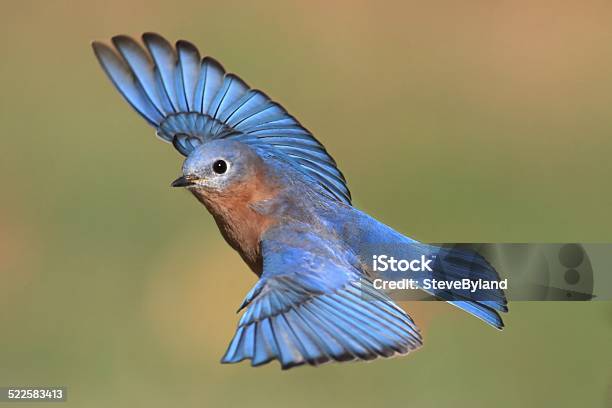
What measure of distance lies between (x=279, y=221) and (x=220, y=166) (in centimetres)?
27

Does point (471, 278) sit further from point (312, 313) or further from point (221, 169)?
point (221, 169)

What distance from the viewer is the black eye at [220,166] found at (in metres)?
3.27

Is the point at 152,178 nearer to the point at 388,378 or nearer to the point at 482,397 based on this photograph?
the point at 388,378

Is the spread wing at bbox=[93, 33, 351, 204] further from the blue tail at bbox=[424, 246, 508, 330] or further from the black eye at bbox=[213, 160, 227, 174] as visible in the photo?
the blue tail at bbox=[424, 246, 508, 330]

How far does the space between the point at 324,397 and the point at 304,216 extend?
197cm

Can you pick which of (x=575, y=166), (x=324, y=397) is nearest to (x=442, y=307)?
(x=324, y=397)

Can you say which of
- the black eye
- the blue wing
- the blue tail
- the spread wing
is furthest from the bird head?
the blue tail

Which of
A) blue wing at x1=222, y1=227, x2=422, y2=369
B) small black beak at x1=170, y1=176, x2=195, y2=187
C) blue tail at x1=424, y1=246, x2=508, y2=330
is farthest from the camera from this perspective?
small black beak at x1=170, y1=176, x2=195, y2=187

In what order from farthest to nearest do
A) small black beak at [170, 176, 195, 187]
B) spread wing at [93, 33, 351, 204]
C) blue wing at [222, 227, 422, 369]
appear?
spread wing at [93, 33, 351, 204], small black beak at [170, 176, 195, 187], blue wing at [222, 227, 422, 369]

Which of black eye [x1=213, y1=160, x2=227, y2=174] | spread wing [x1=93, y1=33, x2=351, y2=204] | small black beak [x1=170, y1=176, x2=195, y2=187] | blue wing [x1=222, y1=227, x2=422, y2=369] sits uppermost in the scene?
spread wing [x1=93, y1=33, x2=351, y2=204]

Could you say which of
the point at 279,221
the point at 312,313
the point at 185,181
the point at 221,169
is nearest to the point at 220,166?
the point at 221,169

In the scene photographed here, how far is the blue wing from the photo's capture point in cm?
249

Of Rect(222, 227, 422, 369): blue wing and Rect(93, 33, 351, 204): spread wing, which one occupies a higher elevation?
Rect(93, 33, 351, 204): spread wing

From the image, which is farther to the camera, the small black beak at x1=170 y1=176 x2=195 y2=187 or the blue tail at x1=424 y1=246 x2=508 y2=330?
the small black beak at x1=170 y1=176 x2=195 y2=187
